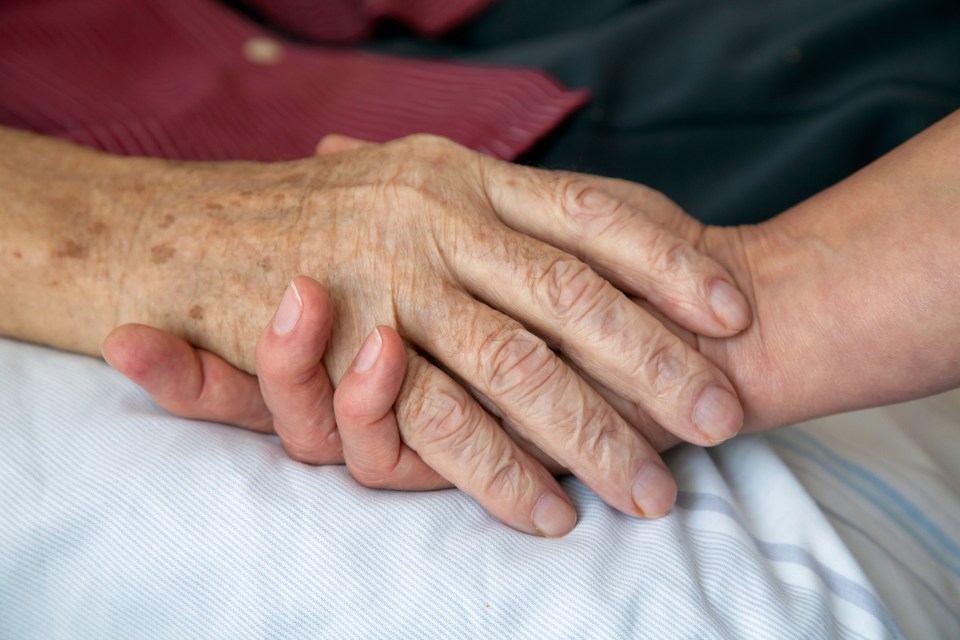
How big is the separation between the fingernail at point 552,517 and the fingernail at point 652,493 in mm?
61

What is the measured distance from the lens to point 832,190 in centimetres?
82

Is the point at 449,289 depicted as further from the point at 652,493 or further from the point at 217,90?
the point at 217,90

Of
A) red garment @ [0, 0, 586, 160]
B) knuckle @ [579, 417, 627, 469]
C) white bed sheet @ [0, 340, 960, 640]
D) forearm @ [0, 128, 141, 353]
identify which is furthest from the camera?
red garment @ [0, 0, 586, 160]

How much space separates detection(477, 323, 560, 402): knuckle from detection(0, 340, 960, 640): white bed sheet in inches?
4.4

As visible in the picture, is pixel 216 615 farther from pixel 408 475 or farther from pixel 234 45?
pixel 234 45

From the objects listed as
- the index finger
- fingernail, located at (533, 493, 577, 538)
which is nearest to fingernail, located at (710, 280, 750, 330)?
the index finger

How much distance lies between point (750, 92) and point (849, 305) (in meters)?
0.48

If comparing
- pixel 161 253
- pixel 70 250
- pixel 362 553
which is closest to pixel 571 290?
pixel 362 553

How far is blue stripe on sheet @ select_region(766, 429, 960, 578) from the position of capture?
0.78 m

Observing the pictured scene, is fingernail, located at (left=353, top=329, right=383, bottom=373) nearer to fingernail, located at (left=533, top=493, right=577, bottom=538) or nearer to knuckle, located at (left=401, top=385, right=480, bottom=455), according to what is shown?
knuckle, located at (left=401, top=385, right=480, bottom=455)

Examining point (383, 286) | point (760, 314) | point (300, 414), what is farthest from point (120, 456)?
point (760, 314)

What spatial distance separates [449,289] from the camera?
765mm

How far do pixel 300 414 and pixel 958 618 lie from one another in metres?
0.61

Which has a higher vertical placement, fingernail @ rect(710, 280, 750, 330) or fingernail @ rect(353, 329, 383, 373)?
fingernail @ rect(710, 280, 750, 330)
